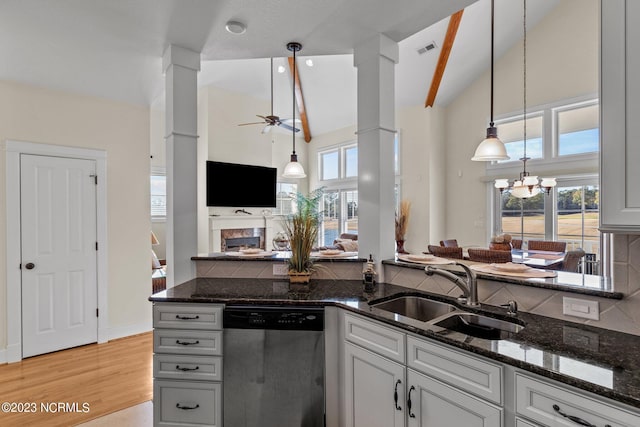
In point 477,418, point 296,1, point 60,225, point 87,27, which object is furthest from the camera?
point 60,225

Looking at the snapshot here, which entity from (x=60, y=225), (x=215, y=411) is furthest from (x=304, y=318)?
(x=60, y=225)

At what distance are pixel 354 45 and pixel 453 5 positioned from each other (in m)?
0.76

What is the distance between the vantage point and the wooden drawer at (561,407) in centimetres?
99

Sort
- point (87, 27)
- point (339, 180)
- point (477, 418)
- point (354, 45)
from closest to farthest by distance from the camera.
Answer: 1. point (477, 418)
2. point (87, 27)
3. point (354, 45)
4. point (339, 180)

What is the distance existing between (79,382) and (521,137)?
732cm

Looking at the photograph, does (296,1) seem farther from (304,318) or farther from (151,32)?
(304,318)

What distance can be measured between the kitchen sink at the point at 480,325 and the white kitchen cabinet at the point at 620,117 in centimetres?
63

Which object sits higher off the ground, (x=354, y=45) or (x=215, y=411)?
(x=354, y=45)

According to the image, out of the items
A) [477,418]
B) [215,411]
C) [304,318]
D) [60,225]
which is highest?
[60,225]

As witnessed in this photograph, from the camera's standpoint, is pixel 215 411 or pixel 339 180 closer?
pixel 215 411

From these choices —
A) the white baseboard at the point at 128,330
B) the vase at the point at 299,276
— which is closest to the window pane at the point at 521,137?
the vase at the point at 299,276

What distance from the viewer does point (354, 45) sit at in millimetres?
2643

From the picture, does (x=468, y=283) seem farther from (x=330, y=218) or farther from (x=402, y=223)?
(x=330, y=218)

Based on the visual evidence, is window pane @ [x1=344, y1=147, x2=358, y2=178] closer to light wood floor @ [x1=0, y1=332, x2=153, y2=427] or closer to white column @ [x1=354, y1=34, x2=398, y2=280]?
white column @ [x1=354, y1=34, x2=398, y2=280]
